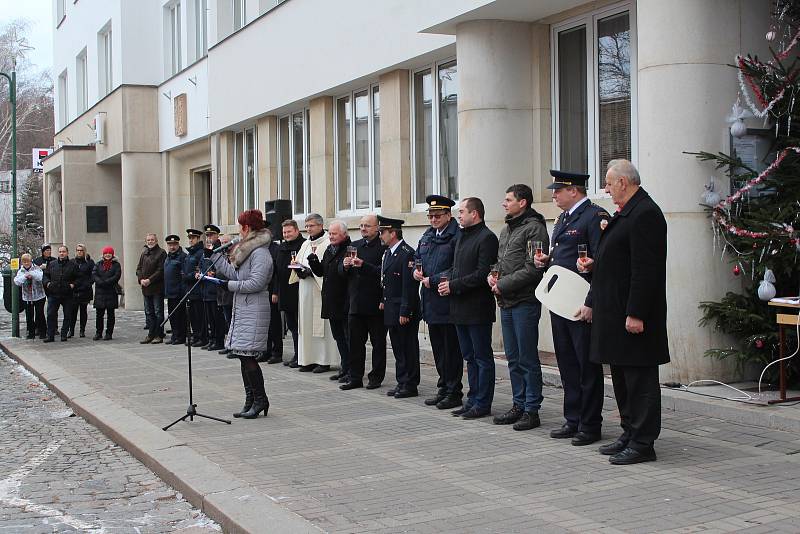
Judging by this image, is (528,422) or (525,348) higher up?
(525,348)

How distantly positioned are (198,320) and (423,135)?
16.9 feet

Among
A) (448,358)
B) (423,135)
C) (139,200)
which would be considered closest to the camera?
(448,358)

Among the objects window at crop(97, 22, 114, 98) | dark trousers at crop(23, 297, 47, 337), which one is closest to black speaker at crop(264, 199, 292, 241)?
dark trousers at crop(23, 297, 47, 337)

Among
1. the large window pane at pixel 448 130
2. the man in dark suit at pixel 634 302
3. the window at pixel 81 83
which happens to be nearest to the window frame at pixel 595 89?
the large window pane at pixel 448 130

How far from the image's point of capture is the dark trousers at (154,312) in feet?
57.4

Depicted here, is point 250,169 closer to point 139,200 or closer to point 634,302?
point 139,200

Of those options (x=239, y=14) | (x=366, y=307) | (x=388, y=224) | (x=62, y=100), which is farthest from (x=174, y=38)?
(x=388, y=224)

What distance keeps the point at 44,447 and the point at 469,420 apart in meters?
3.83

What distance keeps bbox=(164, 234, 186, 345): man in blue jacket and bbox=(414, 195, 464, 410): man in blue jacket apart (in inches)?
329

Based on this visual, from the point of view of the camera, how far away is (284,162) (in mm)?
19906

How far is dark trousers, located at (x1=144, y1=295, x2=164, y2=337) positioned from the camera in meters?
17.5

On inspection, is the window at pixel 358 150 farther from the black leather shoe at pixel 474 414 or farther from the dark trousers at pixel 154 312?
the black leather shoe at pixel 474 414

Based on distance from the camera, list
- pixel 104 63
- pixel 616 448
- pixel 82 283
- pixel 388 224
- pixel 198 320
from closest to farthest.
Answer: pixel 616 448, pixel 388 224, pixel 198 320, pixel 82 283, pixel 104 63

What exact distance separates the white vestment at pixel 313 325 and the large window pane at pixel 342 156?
4.77m
